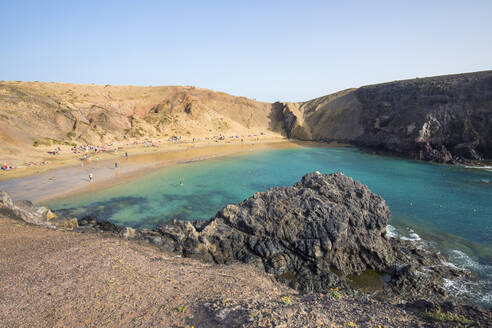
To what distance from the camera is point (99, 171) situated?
3891 cm

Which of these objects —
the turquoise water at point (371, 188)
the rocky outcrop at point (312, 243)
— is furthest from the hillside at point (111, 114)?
the rocky outcrop at point (312, 243)

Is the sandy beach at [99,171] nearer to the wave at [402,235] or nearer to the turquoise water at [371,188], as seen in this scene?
the turquoise water at [371,188]

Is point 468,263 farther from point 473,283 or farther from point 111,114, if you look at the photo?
point 111,114

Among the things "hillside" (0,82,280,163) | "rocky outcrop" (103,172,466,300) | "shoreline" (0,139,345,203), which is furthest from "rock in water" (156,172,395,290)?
"hillside" (0,82,280,163)

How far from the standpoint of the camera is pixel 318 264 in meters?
16.4

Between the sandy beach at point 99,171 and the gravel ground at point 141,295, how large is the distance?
18.1m

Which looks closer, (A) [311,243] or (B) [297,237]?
(A) [311,243]

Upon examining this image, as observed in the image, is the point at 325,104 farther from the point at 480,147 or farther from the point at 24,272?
the point at 24,272

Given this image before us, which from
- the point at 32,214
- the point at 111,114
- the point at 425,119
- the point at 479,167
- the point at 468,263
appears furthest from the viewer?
→ the point at 111,114

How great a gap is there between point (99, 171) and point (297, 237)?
3340 centimetres

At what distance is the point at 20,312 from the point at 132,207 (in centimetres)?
1799

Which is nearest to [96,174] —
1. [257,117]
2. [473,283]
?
[473,283]

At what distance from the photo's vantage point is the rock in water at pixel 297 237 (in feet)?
54.2

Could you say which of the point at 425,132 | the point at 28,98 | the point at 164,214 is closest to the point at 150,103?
the point at 28,98
